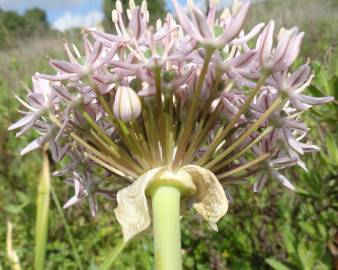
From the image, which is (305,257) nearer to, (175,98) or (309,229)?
(309,229)

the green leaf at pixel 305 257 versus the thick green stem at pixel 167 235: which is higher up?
the thick green stem at pixel 167 235

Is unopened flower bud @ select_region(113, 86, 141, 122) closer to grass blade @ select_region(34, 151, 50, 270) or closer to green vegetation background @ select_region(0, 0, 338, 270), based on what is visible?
grass blade @ select_region(34, 151, 50, 270)

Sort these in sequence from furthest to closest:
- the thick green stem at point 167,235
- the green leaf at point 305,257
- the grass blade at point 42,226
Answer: the green leaf at point 305,257 < the thick green stem at point 167,235 < the grass blade at point 42,226

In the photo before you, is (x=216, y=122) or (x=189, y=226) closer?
(x=216, y=122)

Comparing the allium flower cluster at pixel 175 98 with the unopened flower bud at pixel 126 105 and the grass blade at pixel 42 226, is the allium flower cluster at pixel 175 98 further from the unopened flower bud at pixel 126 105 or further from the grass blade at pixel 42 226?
the grass blade at pixel 42 226

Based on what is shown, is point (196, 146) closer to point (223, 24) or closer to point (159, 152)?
point (159, 152)

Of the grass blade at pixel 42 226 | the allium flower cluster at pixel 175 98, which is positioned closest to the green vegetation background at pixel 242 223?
the allium flower cluster at pixel 175 98

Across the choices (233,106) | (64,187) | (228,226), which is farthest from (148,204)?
(64,187)

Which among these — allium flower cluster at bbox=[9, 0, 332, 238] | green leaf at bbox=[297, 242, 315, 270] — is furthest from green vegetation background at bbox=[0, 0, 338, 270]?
allium flower cluster at bbox=[9, 0, 332, 238]

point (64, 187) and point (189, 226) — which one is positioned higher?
point (64, 187)
